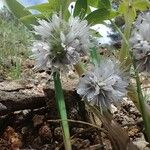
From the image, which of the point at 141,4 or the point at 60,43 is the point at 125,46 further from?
the point at 60,43

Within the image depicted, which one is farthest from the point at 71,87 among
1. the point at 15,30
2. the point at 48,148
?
the point at 15,30

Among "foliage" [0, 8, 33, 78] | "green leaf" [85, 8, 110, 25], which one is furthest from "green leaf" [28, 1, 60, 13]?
"foliage" [0, 8, 33, 78]

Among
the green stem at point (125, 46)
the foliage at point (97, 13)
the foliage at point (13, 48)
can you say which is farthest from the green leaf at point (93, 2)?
the foliage at point (13, 48)

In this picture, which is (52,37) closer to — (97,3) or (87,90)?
(87,90)

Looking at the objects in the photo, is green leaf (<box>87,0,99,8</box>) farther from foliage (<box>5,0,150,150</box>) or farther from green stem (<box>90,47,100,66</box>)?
green stem (<box>90,47,100,66</box>)

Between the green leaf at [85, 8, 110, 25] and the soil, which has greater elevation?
the green leaf at [85, 8, 110, 25]

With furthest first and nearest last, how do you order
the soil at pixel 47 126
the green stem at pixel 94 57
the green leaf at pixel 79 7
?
the soil at pixel 47 126, the green leaf at pixel 79 7, the green stem at pixel 94 57

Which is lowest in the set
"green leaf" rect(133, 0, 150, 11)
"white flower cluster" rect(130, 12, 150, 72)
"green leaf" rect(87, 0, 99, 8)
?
"white flower cluster" rect(130, 12, 150, 72)

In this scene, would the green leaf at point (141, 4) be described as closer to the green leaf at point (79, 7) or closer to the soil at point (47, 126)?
the green leaf at point (79, 7)
